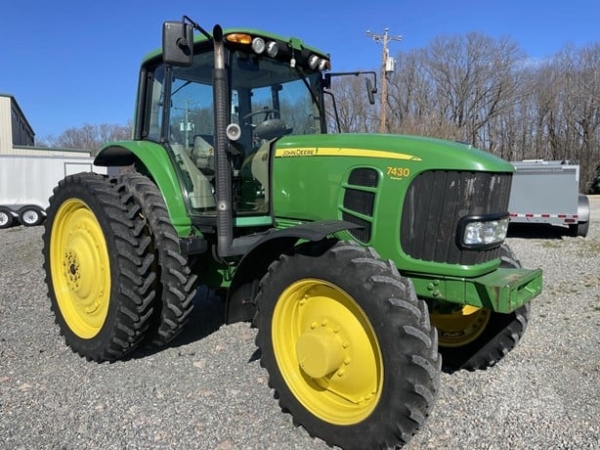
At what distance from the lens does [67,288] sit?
4.24 metres

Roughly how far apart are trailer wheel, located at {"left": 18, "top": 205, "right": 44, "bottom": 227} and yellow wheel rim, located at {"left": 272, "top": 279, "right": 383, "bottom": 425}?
51.8ft

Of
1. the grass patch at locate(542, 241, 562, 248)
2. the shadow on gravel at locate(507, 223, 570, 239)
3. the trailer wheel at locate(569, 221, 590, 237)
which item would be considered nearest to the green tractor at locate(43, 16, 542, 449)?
the grass patch at locate(542, 241, 562, 248)

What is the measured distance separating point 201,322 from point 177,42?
276cm

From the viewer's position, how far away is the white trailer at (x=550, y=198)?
10.8m

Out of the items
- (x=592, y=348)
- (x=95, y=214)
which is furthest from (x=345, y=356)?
(x=592, y=348)

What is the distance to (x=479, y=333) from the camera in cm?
355

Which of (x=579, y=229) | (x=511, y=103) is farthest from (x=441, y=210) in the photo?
(x=511, y=103)

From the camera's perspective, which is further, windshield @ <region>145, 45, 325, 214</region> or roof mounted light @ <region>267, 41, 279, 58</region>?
windshield @ <region>145, 45, 325, 214</region>

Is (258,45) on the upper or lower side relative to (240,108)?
upper

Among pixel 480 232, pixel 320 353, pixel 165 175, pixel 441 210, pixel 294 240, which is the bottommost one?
pixel 320 353

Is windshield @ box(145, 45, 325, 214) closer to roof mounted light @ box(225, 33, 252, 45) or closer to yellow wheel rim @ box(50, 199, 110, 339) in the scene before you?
roof mounted light @ box(225, 33, 252, 45)

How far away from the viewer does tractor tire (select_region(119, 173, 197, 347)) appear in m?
3.48

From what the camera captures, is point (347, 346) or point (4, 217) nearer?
point (347, 346)

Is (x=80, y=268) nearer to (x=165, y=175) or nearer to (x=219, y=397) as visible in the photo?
(x=165, y=175)
